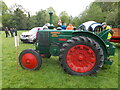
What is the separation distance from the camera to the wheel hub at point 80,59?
3.57 m

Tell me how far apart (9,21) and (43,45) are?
50688 millimetres

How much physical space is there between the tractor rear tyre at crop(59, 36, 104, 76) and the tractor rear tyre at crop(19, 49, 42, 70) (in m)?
0.78

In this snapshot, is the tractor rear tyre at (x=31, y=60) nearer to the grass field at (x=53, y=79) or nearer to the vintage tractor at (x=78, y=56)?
the vintage tractor at (x=78, y=56)

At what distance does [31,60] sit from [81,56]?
157 cm

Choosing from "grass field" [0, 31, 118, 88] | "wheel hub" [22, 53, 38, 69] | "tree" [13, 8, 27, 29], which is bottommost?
"grass field" [0, 31, 118, 88]

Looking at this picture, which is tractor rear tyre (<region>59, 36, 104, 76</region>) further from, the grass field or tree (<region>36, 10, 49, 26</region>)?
tree (<region>36, 10, 49, 26</region>)

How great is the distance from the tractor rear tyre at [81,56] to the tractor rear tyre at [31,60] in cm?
78

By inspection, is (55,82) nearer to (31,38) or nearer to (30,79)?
(30,79)

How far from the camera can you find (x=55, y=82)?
10.6ft

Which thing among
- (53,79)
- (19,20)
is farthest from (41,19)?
(53,79)

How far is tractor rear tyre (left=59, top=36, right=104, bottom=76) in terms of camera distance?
3.49 meters

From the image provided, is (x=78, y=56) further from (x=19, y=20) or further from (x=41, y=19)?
(x=19, y=20)

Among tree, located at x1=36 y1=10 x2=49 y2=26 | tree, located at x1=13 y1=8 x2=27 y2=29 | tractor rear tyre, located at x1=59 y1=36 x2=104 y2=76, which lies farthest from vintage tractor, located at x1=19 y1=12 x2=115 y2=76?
tree, located at x1=13 y1=8 x2=27 y2=29

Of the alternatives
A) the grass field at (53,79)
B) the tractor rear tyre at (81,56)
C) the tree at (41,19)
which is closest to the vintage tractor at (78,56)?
the tractor rear tyre at (81,56)
